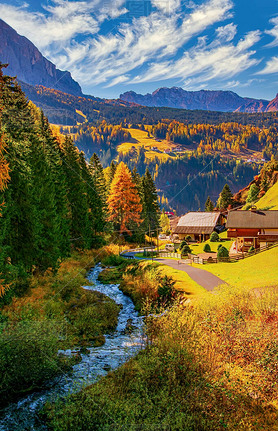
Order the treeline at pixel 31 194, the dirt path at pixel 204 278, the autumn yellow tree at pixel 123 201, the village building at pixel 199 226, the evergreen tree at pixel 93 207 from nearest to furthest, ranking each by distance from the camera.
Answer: the treeline at pixel 31 194 < the dirt path at pixel 204 278 < the evergreen tree at pixel 93 207 < the autumn yellow tree at pixel 123 201 < the village building at pixel 199 226

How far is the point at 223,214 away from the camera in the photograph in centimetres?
7844

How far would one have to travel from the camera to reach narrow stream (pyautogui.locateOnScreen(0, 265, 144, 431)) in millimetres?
9742

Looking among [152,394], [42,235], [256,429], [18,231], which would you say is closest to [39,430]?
[152,394]

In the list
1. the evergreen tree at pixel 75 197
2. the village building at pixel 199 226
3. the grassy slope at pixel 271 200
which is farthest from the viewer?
the village building at pixel 199 226

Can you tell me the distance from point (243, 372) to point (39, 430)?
7493mm

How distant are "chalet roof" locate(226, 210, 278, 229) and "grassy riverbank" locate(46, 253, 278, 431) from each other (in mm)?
36817

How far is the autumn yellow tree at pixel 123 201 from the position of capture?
5093 cm

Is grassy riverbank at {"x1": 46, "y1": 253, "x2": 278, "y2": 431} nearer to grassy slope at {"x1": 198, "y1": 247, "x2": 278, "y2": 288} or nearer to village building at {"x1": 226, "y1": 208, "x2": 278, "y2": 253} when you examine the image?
grassy slope at {"x1": 198, "y1": 247, "x2": 278, "y2": 288}

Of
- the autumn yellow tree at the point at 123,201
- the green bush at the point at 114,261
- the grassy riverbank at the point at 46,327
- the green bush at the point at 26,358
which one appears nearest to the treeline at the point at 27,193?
the grassy riverbank at the point at 46,327

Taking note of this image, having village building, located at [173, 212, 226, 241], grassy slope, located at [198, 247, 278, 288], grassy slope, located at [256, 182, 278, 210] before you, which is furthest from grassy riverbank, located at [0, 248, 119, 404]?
grassy slope, located at [256, 182, 278, 210]

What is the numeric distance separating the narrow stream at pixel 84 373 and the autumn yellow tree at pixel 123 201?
103ft

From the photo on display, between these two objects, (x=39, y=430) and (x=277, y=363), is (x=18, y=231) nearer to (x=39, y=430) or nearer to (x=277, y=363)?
(x=39, y=430)

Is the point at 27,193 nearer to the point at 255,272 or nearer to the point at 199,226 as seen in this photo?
the point at 255,272

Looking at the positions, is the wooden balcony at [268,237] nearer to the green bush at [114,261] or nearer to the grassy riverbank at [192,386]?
the green bush at [114,261]
